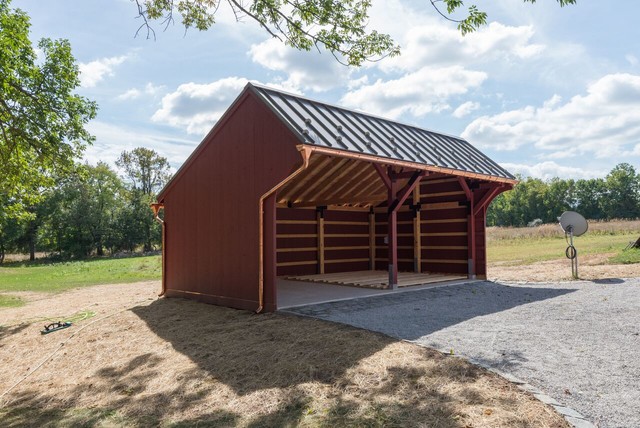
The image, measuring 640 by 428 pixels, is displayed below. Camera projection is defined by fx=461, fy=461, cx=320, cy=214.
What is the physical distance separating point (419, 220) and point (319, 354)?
8.69 m

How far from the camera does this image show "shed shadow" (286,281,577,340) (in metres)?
6.45

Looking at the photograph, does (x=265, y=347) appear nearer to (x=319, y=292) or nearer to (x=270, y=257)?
(x=270, y=257)

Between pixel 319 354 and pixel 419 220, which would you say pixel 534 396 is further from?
pixel 419 220

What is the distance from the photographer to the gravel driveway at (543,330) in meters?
4.05

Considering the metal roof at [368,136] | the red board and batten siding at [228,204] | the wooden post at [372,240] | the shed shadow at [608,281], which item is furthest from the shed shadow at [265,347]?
the shed shadow at [608,281]

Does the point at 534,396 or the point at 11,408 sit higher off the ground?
the point at 534,396

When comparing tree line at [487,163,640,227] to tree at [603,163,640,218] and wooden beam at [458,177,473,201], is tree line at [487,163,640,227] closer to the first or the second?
tree at [603,163,640,218]

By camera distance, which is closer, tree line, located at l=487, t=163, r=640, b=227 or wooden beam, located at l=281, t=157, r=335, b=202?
wooden beam, located at l=281, t=157, r=335, b=202

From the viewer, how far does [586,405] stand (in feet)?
12.2

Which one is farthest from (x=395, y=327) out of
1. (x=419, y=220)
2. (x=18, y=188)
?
(x=18, y=188)

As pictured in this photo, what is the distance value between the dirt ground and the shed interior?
5.38 ft

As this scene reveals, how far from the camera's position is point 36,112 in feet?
37.6

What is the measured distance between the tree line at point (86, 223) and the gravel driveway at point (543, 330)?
37.9 m

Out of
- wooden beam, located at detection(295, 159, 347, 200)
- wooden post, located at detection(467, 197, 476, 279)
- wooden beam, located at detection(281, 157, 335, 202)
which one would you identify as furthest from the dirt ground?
wooden beam, located at detection(281, 157, 335, 202)
